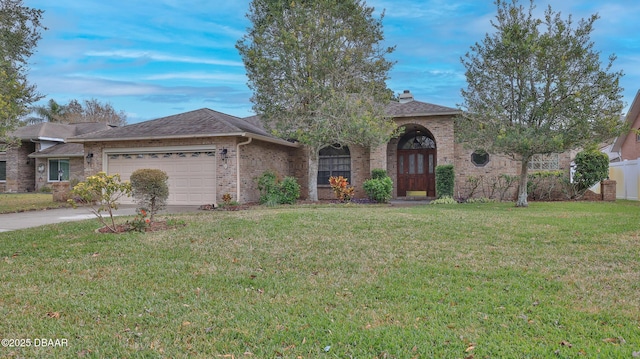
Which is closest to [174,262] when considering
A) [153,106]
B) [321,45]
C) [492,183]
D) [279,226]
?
[279,226]

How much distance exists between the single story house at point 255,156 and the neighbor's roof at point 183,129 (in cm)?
4

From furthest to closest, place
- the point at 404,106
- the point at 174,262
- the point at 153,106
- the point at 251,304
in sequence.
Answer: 1. the point at 153,106
2. the point at 404,106
3. the point at 174,262
4. the point at 251,304

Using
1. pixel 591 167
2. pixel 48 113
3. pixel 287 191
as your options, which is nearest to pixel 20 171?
pixel 48 113

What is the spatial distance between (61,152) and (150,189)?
1974 centimetres

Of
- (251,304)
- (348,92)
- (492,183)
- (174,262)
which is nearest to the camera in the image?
(251,304)

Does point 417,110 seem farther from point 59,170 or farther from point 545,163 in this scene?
point 59,170

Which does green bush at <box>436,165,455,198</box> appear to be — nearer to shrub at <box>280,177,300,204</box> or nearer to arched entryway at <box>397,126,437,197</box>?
arched entryway at <box>397,126,437,197</box>

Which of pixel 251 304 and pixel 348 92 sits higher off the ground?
pixel 348 92

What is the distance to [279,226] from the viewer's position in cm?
852

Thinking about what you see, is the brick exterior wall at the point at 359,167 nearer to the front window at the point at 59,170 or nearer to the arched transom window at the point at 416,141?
the arched transom window at the point at 416,141

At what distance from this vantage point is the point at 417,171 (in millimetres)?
19625

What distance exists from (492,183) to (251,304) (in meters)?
15.5

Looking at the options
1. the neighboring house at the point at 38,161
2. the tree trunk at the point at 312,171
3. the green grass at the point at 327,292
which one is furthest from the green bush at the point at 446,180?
the neighboring house at the point at 38,161

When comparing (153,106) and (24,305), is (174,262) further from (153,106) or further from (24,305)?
(153,106)
